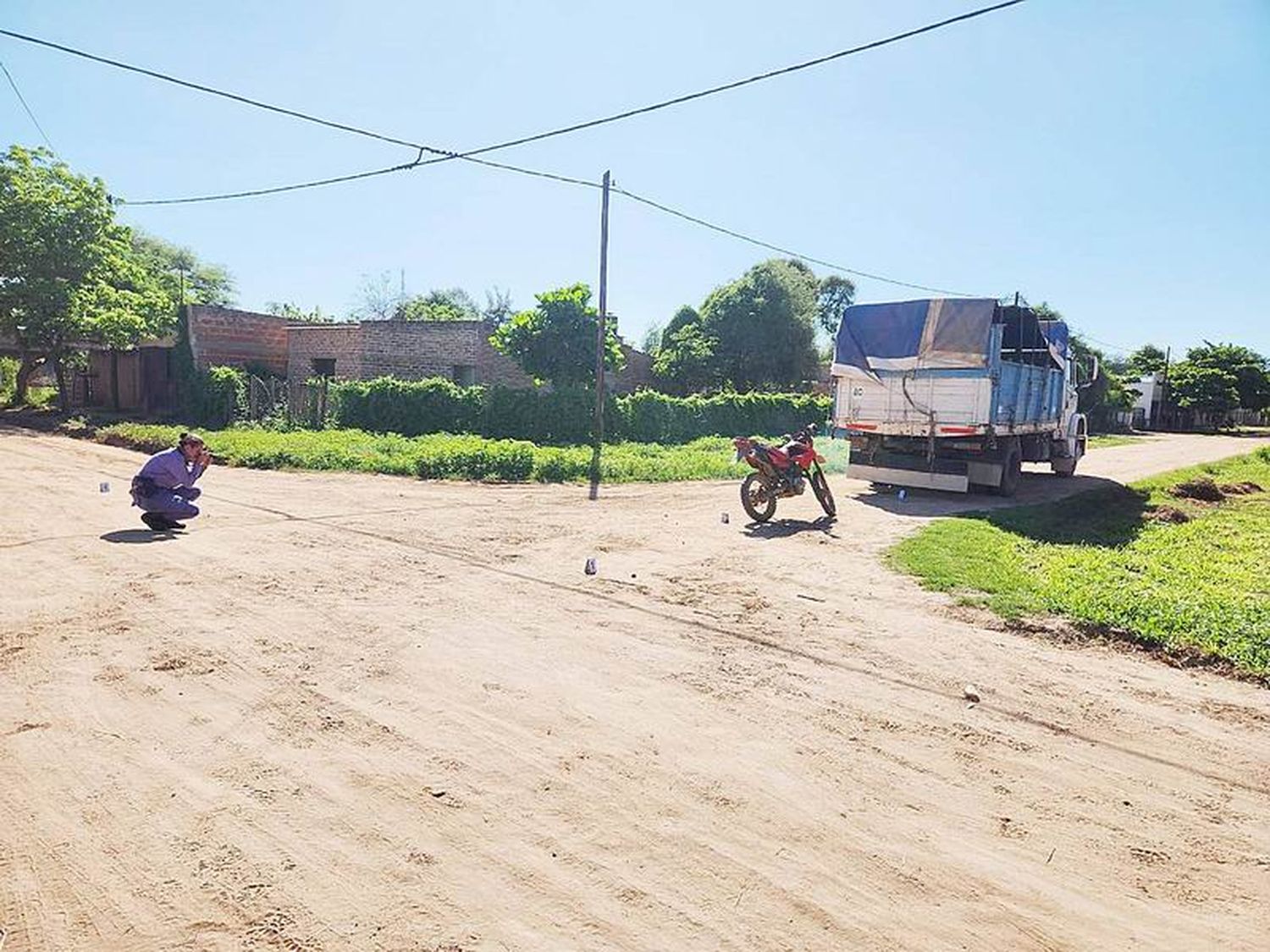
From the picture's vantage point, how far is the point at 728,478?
57.2 feet

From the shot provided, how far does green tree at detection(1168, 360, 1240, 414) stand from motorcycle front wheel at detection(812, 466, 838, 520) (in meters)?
56.2

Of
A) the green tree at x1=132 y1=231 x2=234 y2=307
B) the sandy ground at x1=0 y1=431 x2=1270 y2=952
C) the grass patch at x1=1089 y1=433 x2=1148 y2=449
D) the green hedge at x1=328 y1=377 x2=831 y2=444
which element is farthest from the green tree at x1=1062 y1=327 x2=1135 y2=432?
the green tree at x1=132 y1=231 x2=234 y2=307

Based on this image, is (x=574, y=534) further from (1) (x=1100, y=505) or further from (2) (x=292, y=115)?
(1) (x=1100, y=505)

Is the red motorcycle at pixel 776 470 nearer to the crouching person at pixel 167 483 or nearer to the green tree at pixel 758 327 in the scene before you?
the crouching person at pixel 167 483

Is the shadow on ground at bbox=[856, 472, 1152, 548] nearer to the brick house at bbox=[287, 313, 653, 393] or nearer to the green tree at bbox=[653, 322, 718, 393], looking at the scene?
the brick house at bbox=[287, 313, 653, 393]

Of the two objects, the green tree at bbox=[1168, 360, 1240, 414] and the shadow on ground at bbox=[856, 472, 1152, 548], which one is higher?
the green tree at bbox=[1168, 360, 1240, 414]

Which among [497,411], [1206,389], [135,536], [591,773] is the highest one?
[1206,389]

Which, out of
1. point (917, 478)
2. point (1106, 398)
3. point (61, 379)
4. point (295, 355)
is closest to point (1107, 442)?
point (1106, 398)

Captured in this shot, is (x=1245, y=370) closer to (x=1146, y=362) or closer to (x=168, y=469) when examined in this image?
(x=1146, y=362)

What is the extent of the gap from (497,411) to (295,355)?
1121cm

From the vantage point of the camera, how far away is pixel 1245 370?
54.8m

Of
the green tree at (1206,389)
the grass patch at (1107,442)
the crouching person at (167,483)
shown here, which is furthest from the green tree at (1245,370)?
the crouching person at (167,483)

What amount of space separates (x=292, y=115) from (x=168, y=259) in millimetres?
55605

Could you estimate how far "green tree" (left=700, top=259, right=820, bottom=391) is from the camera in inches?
1422
